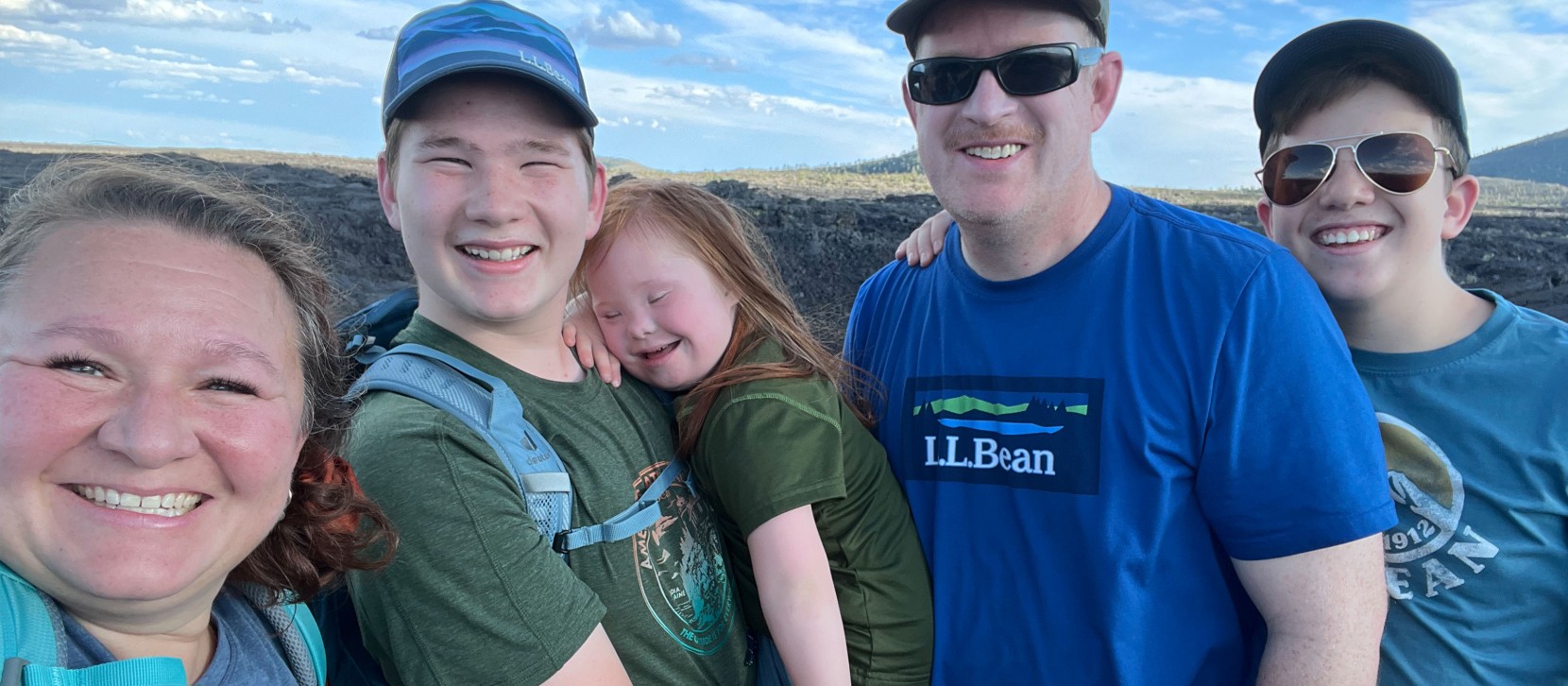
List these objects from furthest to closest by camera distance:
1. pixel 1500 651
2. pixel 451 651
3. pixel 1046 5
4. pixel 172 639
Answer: pixel 1046 5 < pixel 1500 651 < pixel 451 651 < pixel 172 639

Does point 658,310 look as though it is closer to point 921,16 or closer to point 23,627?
point 921,16

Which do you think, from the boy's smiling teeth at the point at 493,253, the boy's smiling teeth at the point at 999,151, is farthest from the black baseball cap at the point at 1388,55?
the boy's smiling teeth at the point at 493,253

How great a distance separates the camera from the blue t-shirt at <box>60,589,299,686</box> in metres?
1.71

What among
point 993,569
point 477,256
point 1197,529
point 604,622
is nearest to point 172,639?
point 604,622

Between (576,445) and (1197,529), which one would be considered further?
(1197,529)

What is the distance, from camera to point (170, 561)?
1544 mm

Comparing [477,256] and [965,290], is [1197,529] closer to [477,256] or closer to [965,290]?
[965,290]

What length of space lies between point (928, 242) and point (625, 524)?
4.69 feet

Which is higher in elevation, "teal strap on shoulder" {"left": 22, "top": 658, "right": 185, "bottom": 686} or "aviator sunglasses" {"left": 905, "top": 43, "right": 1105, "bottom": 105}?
"aviator sunglasses" {"left": 905, "top": 43, "right": 1105, "bottom": 105}

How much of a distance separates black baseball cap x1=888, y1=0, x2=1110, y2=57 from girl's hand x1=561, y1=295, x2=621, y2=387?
1217 mm

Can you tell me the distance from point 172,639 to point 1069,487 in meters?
1.90

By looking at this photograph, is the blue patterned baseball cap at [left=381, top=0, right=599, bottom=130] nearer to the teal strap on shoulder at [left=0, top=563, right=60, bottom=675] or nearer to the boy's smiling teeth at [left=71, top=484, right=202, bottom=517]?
the boy's smiling teeth at [left=71, top=484, right=202, bottom=517]

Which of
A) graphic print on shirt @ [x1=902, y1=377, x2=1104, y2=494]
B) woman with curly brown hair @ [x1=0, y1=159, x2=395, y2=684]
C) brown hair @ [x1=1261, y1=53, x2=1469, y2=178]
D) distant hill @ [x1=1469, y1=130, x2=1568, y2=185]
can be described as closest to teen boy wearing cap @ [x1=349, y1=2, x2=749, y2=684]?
woman with curly brown hair @ [x1=0, y1=159, x2=395, y2=684]

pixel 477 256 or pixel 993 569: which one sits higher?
pixel 477 256
